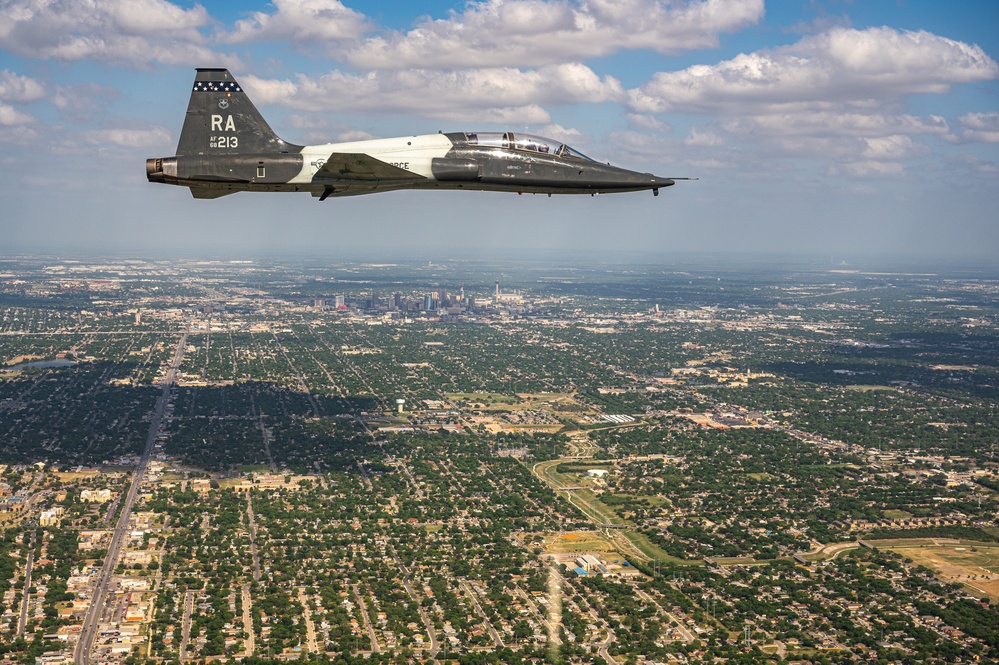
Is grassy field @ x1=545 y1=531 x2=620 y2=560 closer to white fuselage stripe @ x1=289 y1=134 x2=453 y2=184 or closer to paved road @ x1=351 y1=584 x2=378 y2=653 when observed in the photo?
paved road @ x1=351 y1=584 x2=378 y2=653

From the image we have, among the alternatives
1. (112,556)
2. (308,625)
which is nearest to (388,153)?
(308,625)

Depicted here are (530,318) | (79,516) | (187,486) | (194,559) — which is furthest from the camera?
(530,318)

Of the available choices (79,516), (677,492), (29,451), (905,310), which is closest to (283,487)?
(79,516)

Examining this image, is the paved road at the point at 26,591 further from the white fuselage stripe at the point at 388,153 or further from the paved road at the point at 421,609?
the white fuselage stripe at the point at 388,153

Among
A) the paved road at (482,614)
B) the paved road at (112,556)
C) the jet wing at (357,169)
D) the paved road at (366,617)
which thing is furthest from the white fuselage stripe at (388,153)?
the paved road at (112,556)

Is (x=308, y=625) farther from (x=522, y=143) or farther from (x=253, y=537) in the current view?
(x=522, y=143)

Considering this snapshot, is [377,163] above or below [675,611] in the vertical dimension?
above

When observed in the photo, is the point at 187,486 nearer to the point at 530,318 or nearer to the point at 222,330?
the point at 222,330
